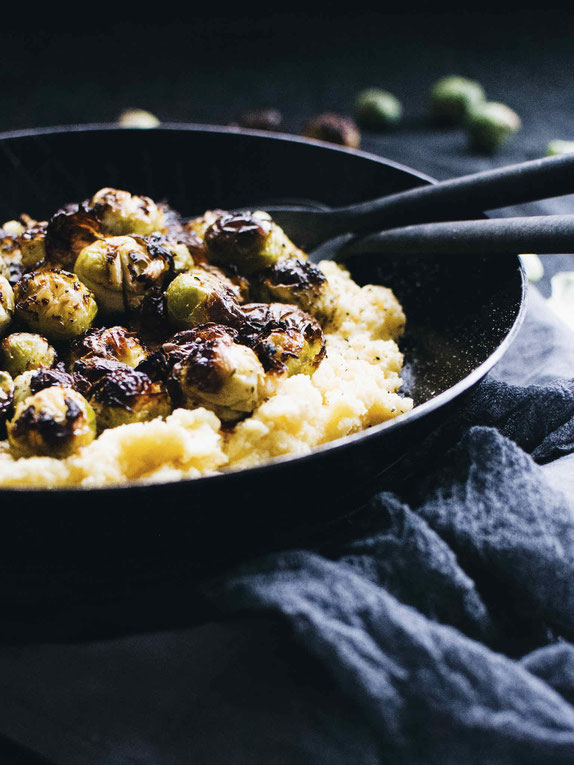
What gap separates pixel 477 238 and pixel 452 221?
361 millimetres

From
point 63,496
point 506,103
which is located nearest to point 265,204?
point 63,496

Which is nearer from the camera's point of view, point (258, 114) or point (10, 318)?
point (10, 318)

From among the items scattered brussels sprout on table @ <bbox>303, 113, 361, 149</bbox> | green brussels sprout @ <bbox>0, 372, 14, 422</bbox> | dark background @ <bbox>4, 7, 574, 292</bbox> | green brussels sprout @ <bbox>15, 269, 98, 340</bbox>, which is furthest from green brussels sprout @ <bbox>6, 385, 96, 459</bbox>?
dark background @ <bbox>4, 7, 574, 292</bbox>

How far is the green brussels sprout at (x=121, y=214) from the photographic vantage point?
2441mm

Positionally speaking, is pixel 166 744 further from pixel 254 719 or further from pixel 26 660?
pixel 26 660

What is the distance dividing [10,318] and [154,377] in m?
0.49

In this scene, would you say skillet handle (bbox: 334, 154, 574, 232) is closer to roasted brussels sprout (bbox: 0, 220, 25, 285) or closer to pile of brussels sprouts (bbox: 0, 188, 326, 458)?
pile of brussels sprouts (bbox: 0, 188, 326, 458)

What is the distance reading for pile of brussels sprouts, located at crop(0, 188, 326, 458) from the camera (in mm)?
1882

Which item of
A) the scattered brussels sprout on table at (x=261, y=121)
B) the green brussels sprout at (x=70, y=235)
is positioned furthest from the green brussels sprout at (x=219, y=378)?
the scattered brussels sprout on table at (x=261, y=121)

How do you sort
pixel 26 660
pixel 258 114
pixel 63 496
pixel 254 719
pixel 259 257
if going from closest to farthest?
1. pixel 63 496
2. pixel 254 719
3. pixel 26 660
4. pixel 259 257
5. pixel 258 114

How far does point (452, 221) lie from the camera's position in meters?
2.72

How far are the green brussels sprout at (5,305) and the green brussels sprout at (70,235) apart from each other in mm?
249

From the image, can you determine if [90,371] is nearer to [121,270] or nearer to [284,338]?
[121,270]

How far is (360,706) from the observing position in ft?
5.13
